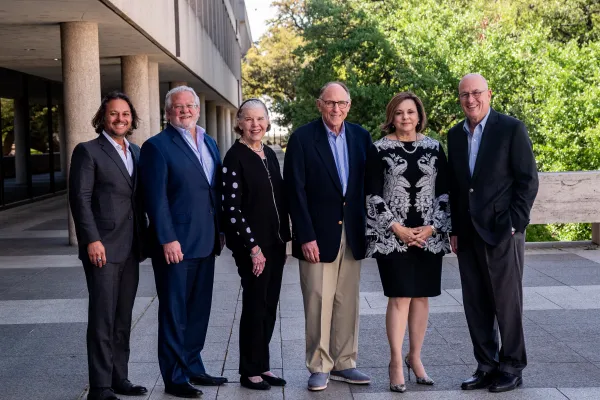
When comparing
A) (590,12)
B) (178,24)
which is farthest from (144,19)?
(590,12)

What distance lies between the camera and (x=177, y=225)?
18.4ft

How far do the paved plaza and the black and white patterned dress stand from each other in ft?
2.44

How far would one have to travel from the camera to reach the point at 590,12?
40969 mm

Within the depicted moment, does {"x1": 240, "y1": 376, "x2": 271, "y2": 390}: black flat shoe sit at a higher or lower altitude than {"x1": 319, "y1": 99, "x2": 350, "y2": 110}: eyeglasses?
lower

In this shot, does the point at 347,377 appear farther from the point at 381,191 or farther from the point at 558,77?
the point at 558,77

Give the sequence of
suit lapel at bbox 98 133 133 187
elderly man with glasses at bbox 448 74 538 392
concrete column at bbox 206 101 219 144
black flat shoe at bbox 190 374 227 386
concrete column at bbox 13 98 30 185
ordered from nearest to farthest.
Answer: suit lapel at bbox 98 133 133 187
elderly man with glasses at bbox 448 74 538 392
black flat shoe at bbox 190 374 227 386
concrete column at bbox 13 98 30 185
concrete column at bbox 206 101 219 144

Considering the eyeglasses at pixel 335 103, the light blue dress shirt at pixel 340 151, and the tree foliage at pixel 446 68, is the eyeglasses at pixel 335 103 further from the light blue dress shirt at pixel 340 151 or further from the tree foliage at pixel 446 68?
the tree foliage at pixel 446 68

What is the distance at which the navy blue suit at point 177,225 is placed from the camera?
5527mm

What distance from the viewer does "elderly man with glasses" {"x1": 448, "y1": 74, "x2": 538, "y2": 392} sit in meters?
5.69

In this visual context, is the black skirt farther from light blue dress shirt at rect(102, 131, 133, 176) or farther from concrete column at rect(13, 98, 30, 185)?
concrete column at rect(13, 98, 30, 185)

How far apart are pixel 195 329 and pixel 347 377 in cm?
107

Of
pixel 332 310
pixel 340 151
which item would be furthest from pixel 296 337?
pixel 340 151

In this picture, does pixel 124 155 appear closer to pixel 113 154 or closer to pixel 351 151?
pixel 113 154

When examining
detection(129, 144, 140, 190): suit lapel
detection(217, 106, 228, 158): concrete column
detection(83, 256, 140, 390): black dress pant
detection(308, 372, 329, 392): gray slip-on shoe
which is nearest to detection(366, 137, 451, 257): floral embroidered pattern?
detection(308, 372, 329, 392): gray slip-on shoe
